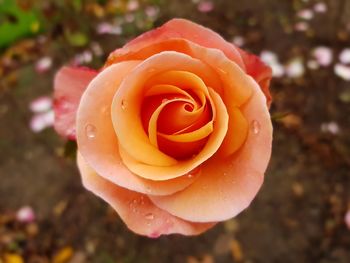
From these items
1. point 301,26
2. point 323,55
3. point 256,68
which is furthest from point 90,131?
point 301,26

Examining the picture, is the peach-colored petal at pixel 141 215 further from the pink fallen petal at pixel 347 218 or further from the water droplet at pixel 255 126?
the pink fallen petal at pixel 347 218

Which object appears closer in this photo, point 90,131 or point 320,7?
point 90,131

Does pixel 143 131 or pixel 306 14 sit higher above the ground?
pixel 143 131

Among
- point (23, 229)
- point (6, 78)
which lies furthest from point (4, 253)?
point (6, 78)

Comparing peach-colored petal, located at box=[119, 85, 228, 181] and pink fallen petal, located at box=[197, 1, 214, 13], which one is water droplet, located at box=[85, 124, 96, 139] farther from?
pink fallen petal, located at box=[197, 1, 214, 13]

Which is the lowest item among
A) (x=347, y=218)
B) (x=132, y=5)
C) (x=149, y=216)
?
(x=347, y=218)

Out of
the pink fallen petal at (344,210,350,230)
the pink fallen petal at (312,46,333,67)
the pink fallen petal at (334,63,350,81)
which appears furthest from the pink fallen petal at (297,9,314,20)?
the pink fallen petal at (344,210,350,230)

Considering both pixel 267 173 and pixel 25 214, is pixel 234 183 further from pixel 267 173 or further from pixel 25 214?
pixel 25 214

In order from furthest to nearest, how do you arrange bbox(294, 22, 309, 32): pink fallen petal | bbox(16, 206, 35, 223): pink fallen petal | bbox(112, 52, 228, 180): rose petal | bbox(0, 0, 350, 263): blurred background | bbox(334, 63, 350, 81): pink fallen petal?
bbox(294, 22, 309, 32): pink fallen petal → bbox(334, 63, 350, 81): pink fallen petal → bbox(16, 206, 35, 223): pink fallen petal → bbox(0, 0, 350, 263): blurred background → bbox(112, 52, 228, 180): rose petal
